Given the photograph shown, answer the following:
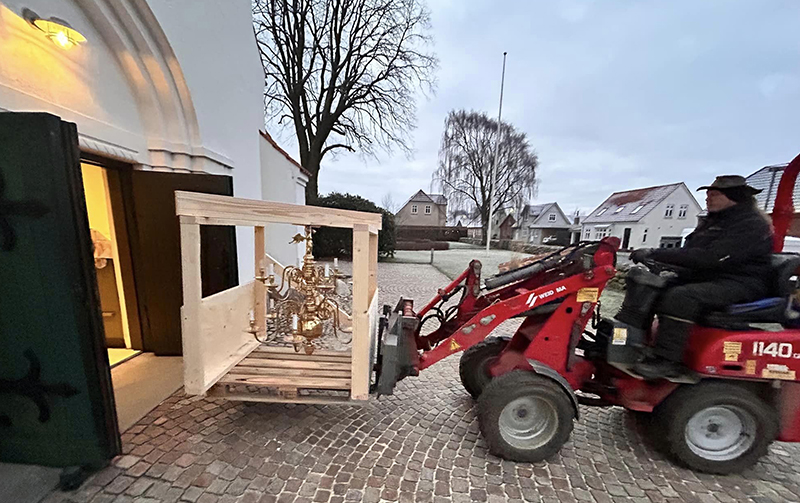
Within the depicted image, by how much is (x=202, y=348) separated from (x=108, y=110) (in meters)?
2.75

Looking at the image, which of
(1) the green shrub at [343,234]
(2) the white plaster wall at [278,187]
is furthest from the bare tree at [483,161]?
(2) the white plaster wall at [278,187]

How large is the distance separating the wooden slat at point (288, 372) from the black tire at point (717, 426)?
2.65m

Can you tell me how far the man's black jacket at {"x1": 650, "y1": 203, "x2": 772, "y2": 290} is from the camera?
2.22 m

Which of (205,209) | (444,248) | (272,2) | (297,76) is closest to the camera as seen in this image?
(205,209)

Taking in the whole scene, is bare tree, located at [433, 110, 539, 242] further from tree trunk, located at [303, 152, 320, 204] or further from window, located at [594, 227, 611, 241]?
tree trunk, located at [303, 152, 320, 204]

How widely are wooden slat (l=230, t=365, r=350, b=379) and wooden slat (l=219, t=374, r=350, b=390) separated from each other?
2.5 inches

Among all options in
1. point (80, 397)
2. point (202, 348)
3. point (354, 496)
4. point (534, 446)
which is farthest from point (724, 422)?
point (80, 397)

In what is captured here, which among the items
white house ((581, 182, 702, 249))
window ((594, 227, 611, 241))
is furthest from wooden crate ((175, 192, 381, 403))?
window ((594, 227, 611, 241))

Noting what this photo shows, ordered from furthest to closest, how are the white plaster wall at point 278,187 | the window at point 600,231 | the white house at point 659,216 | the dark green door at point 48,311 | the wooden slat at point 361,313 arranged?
1. the window at point 600,231
2. the white house at point 659,216
3. the white plaster wall at point 278,187
4. the wooden slat at point 361,313
5. the dark green door at point 48,311

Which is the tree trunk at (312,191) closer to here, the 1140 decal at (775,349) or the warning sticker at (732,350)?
the warning sticker at (732,350)

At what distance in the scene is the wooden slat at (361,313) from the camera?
2.30 meters

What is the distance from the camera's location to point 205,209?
2.07m

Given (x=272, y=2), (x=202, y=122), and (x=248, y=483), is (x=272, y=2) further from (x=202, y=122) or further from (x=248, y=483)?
(x=248, y=483)

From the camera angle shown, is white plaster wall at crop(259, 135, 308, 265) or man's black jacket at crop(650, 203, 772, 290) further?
white plaster wall at crop(259, 135, 308, 265)
